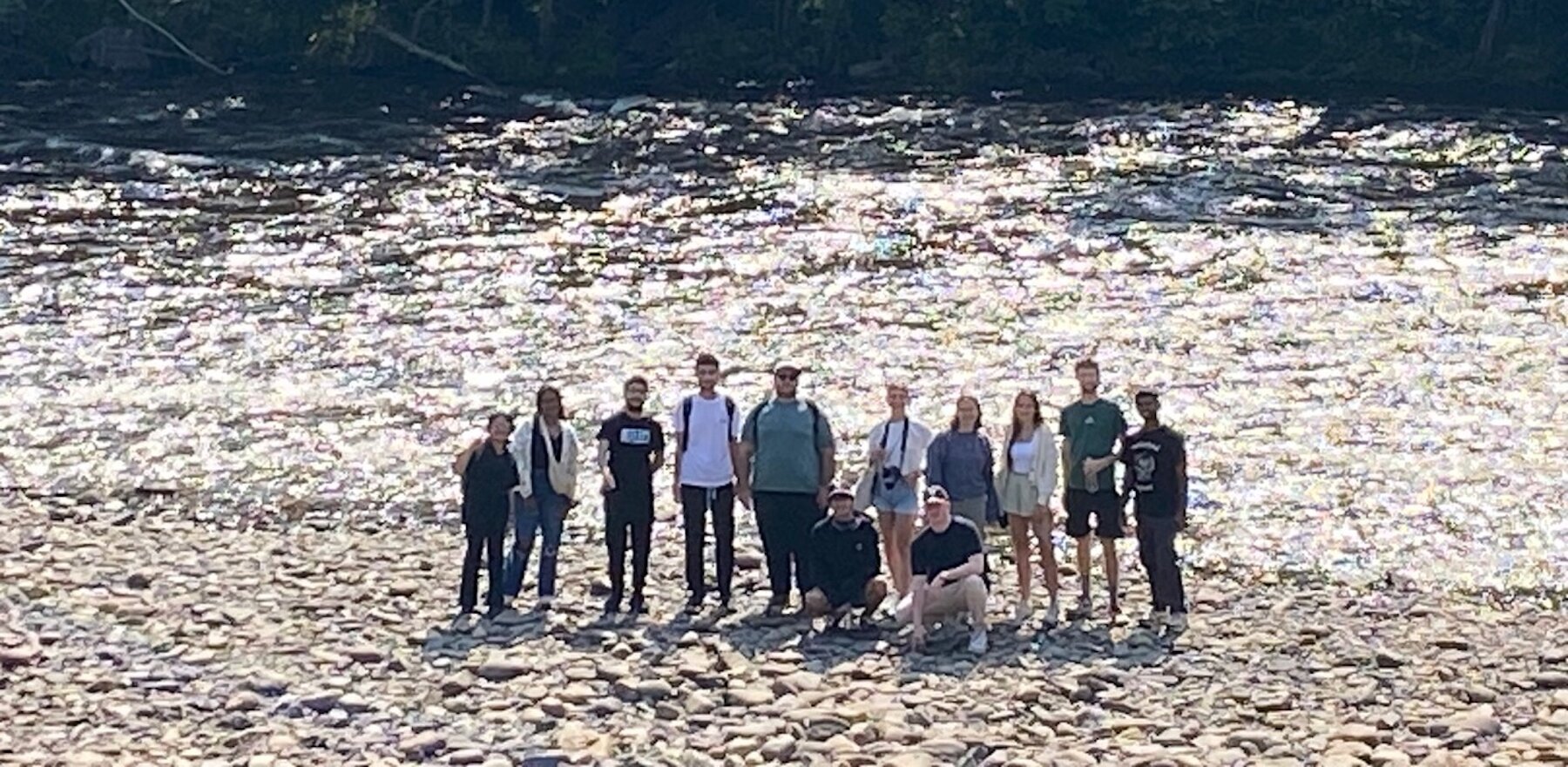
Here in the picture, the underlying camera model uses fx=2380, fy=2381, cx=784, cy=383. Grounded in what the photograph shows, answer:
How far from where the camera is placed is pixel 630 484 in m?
14.9

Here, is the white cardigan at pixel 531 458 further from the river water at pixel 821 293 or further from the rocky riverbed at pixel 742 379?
the river water at pixel 821 293

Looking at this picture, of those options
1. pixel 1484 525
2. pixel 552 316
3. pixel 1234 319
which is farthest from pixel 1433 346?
pixel 552 316

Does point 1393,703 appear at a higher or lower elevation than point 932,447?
lower

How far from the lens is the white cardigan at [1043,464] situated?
47.3 feet

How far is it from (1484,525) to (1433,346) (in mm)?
6591

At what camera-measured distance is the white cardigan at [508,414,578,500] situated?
14.7 meters

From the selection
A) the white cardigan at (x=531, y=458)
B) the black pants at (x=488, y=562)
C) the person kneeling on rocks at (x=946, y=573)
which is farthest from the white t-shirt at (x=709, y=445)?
the person kneeling on rocks at (x=946, y=573)

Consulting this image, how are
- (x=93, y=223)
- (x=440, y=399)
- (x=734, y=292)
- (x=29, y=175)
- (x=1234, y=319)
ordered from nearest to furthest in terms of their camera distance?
(x=440, y=399), (x=1234, y=319), (x=734, y=292), (x=93, y=223), (x=29, y=175)

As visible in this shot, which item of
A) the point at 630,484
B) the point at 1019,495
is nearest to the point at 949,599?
the point at 1019,495

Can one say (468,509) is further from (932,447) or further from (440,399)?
(440,399)

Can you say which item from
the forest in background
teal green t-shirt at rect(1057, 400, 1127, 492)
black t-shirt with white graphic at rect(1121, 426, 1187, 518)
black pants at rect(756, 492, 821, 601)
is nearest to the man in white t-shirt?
black pants at rect(756, 492, 821, 601)

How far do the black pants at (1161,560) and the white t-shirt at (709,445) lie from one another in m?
2.57

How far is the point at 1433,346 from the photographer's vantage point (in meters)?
24.9

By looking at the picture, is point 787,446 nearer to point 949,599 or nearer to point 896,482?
point 896,482
